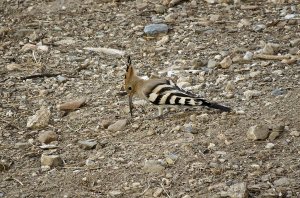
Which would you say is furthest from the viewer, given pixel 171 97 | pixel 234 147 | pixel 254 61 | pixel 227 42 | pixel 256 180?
pixel 227 42

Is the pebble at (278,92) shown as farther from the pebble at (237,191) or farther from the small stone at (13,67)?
the small stone at (13,67)

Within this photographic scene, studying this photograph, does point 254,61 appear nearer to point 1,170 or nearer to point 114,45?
point 114,45

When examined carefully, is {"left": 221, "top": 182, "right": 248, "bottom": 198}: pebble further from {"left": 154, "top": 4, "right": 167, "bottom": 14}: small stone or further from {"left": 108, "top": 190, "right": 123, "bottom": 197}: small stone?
{"left": 154, "top": 4, "right": 167, "bottom": 14}: small stone

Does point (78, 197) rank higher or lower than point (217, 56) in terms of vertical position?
lower

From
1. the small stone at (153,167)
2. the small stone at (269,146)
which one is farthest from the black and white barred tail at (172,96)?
the small stone at (153,167)

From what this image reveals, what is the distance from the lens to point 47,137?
575 cm

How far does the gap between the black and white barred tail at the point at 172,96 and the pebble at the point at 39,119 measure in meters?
0.85

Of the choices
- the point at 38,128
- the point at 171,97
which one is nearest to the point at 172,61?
the point at 171,97

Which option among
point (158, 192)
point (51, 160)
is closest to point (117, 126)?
point (51, 160)

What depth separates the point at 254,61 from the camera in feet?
22.0

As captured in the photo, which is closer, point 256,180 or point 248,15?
point 256,180

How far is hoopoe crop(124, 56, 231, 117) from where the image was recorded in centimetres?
578

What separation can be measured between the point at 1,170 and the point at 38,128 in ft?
2.30

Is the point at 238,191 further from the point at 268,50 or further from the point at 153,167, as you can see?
the point at 268,50
